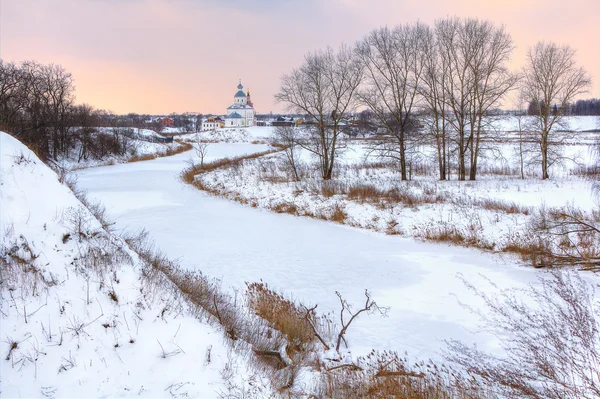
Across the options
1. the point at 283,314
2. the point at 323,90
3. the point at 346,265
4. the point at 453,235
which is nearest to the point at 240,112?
the point at 323,90

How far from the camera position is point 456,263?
11797mm

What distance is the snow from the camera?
750 centimetres

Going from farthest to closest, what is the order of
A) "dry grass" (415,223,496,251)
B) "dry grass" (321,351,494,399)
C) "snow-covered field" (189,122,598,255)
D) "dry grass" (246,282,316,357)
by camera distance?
1. "snow-covered field" (189,122,598,255)
2. "dry grass" (415,223,496,251)
3. "dry grass" (246,282,316,357)
4. "dry grass" (321,351,494,399)

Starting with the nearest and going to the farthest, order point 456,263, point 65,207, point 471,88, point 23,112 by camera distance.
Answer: point 65,207, point 456,263, point 471,88, point 23,112

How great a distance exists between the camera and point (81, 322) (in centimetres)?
489

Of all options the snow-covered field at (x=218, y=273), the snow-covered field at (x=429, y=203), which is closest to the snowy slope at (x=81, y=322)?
the snow-covered field at (x=218, y=273)

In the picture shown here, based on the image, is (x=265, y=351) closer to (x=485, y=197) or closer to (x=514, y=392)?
(x=514, y=392)

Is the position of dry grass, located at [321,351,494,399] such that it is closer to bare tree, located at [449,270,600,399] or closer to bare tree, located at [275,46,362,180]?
bare tree, located at [449,270,600,399]

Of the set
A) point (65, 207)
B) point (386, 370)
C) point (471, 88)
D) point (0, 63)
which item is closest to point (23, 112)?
point (0, 63)

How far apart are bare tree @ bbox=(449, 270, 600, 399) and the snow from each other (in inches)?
25.1

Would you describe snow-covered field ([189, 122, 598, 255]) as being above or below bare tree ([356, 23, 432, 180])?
below

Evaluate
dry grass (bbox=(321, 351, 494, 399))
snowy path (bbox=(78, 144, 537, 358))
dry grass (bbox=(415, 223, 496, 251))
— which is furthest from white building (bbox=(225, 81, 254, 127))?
dry grass (bbox=(321, 351, 494, 399))

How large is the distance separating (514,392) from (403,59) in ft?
75.0

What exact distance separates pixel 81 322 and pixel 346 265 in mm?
8086
